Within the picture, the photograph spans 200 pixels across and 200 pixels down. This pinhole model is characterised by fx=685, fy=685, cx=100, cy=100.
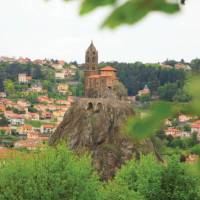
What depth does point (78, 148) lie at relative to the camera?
5591cm

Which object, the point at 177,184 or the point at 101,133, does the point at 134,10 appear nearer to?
the point at 177,184

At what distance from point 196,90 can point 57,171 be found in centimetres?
2169

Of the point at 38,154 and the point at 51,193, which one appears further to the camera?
the point at 38,154

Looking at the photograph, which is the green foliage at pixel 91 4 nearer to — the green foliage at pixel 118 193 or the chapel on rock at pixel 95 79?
the green foliage at pixel 118 193

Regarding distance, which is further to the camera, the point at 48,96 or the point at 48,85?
the point at 48,85

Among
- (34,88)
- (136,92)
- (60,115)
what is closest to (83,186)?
(60,115)

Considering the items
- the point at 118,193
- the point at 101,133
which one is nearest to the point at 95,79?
the point at 101,133

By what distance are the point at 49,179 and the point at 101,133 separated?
34.0 meters

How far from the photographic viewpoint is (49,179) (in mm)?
22812

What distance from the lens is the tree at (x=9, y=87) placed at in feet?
477

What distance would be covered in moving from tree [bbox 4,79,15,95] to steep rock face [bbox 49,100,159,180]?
87.5m

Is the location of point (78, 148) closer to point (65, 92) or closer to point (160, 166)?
point (160, 166)

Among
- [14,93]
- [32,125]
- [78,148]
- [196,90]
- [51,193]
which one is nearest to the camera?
[196,90]

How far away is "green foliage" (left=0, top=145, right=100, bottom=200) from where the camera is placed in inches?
886
